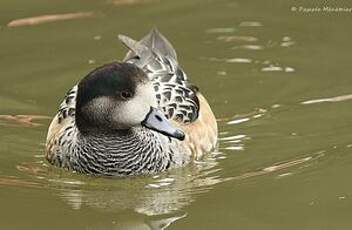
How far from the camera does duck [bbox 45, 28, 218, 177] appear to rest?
820 centimetres

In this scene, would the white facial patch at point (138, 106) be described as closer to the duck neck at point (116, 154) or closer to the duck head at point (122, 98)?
the duck head at point (122, 98)

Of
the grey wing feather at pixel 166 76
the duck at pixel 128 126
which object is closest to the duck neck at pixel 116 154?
the duck at pixel 128 126

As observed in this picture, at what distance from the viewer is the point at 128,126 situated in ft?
27.5

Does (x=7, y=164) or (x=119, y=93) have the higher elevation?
(x=119, y=93)

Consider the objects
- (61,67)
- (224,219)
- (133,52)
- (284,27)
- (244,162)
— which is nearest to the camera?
(224,219)

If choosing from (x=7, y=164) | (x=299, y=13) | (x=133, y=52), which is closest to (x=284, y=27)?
(x=299, y=13)

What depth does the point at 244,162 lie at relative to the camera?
877cm

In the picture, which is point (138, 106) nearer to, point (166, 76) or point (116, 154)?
point (116, 154)

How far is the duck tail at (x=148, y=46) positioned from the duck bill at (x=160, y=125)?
1593mm

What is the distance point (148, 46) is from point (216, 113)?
82cm

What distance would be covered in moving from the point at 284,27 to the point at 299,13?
0.44m

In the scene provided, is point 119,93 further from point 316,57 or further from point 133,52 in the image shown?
point 316,57

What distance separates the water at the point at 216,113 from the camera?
7.75 meters

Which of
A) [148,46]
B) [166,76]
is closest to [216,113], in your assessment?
[166,76]
